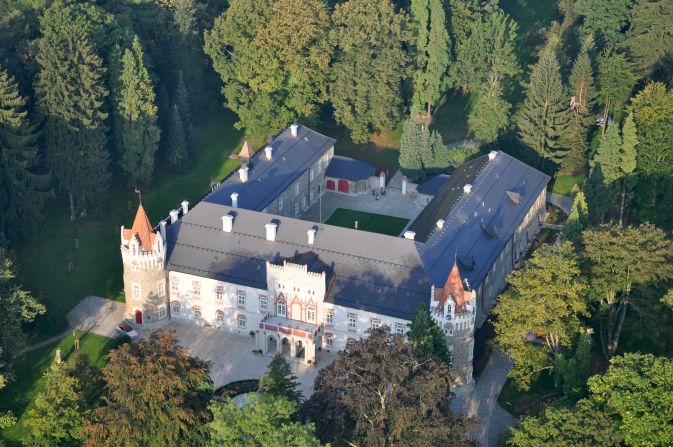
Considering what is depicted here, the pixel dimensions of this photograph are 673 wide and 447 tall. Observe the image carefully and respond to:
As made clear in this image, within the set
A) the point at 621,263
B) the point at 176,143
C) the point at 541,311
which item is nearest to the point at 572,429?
the point at 541,311

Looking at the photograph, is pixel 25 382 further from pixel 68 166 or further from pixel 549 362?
pixel 549 362

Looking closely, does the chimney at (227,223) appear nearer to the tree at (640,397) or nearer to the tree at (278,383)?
the tree at (278,383)

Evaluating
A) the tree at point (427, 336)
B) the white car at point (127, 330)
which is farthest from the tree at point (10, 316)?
the tree at point (427, 336)

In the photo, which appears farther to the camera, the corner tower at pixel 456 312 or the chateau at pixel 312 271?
the chateau at pixel 312 271

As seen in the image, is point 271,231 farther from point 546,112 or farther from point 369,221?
point 546,112

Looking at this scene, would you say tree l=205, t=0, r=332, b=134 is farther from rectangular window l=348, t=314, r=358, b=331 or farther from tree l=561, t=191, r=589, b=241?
rectangular window l=348, t=314, r=358, b=331

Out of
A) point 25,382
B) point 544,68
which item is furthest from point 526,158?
point 25,382
